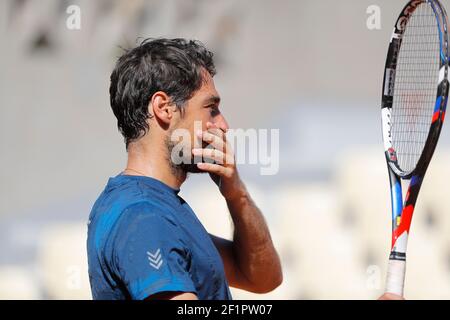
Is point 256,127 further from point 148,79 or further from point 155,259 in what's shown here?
point 155,259

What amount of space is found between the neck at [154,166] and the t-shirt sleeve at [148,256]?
16 centimetres

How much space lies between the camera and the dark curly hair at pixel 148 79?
1.38 m

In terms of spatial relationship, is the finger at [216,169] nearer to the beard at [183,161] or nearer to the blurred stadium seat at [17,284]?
the beard at [183,161]

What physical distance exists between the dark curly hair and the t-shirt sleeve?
24 centimetres

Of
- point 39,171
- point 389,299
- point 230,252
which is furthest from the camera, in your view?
point 39,171

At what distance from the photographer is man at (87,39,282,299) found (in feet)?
3.79

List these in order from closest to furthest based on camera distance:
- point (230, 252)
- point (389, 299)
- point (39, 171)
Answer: point (389, 299) < point (230, 252) < point (39, 171)

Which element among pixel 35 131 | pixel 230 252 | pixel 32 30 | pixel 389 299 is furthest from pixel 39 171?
pixel 389 299

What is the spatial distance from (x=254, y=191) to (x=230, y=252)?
8.11ft

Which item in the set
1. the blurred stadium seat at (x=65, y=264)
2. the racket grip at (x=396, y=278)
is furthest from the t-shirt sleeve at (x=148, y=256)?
the blurred stadium seat at (x=65, y=264)

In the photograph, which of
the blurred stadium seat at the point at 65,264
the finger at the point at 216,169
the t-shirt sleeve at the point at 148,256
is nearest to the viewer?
the t-shirt sleeve at the point at 148,256

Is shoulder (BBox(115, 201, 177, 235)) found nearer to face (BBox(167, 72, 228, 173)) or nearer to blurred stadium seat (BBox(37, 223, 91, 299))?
face (BBox(167, 72, 228, 173))

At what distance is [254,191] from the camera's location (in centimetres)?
403

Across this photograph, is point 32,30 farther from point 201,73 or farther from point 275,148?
point 201,73
